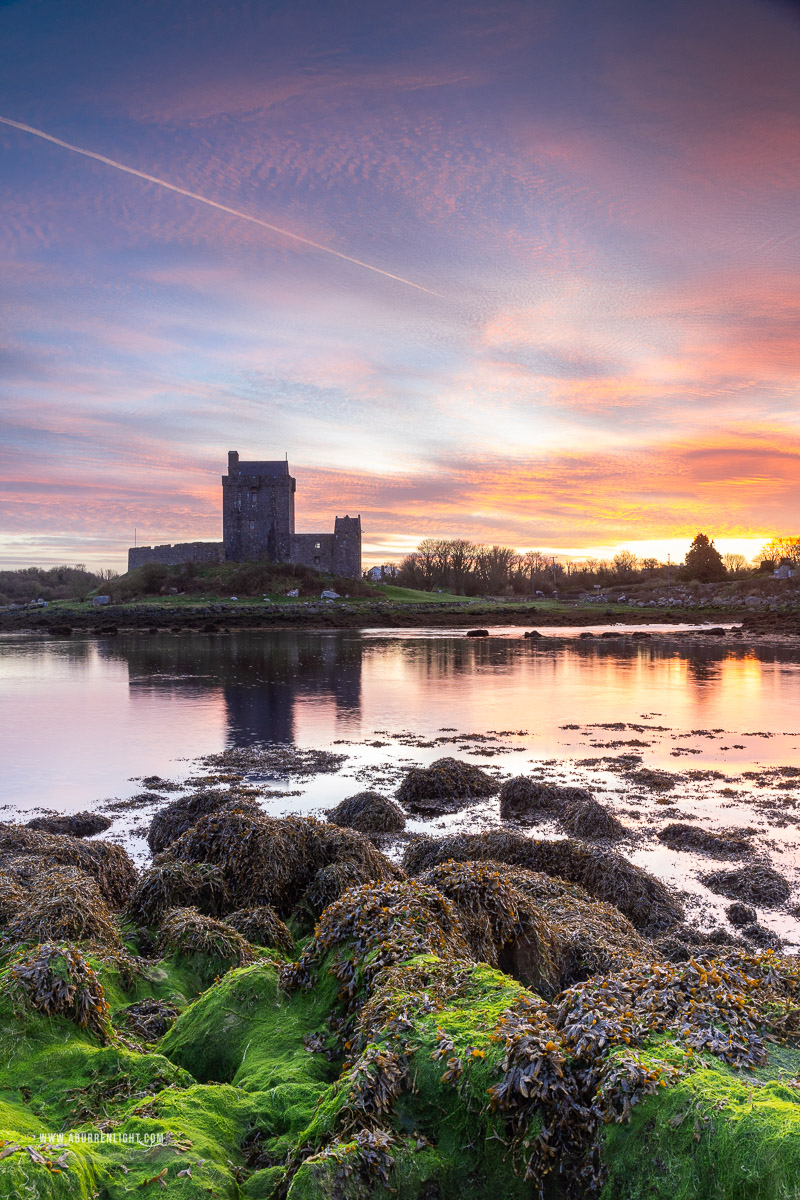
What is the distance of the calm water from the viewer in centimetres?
1533

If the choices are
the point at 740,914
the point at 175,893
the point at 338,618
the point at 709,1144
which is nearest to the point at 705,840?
the point at 740,914

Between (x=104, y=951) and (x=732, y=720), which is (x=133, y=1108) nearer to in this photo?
(x=104, y=951)

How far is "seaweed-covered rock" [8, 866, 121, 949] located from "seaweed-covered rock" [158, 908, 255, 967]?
46 cm

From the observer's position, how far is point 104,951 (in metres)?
5.39

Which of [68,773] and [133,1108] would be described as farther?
[68,773]

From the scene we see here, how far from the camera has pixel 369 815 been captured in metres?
10.6

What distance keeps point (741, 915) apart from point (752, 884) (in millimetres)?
890

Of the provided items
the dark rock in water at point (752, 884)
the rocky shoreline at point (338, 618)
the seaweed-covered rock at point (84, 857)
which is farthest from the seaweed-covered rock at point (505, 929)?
the rocky shoreline at point (338, 618)

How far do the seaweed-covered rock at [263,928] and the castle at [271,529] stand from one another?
7313 cm

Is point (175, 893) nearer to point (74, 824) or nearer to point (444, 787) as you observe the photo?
point (74, 824)

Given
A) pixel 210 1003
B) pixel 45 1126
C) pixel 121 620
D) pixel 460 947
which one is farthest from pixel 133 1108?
pixel 121 620

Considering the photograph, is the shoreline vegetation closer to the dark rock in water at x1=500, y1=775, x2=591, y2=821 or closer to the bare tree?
the dark rock in water at x1=500, y1=775, x2=591, y2=821

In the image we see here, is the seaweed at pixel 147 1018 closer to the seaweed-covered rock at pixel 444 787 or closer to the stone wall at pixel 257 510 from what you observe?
the seaweed-covered rock at pixel 444 787

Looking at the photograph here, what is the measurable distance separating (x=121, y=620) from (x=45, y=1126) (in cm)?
6026
